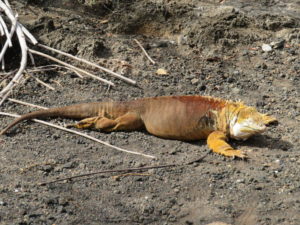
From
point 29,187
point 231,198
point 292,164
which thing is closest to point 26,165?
point 29,187

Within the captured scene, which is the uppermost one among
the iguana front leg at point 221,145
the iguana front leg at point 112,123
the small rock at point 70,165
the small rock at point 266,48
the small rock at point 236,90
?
the small rock at point 266,48

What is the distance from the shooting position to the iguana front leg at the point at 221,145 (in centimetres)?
592

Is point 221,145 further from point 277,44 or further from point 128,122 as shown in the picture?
point 277,44

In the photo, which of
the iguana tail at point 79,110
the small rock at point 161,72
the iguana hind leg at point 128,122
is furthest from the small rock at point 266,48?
the iguana tail at point 79,110

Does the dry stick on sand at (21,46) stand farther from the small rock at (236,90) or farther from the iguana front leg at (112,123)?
the small rock at (236,90)

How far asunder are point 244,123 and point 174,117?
74 centimetres

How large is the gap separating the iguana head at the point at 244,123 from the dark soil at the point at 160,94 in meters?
0.14

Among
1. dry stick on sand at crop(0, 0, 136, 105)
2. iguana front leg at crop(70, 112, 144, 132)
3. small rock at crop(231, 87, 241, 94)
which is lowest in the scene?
Answer: small rock at crop(231, 87, 241, 94)

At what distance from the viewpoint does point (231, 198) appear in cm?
525

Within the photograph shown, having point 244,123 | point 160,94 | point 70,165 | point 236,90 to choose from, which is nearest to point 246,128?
point 244,123

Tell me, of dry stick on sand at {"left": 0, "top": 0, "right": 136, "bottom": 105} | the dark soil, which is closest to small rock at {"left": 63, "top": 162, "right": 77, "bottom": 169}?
the dark soil

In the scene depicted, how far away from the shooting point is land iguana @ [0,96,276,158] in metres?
6.30

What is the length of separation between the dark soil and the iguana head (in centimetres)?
14

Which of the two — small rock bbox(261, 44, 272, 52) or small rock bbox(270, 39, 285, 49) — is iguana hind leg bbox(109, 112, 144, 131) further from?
small rock bbox(270, 39, 285, 49)
